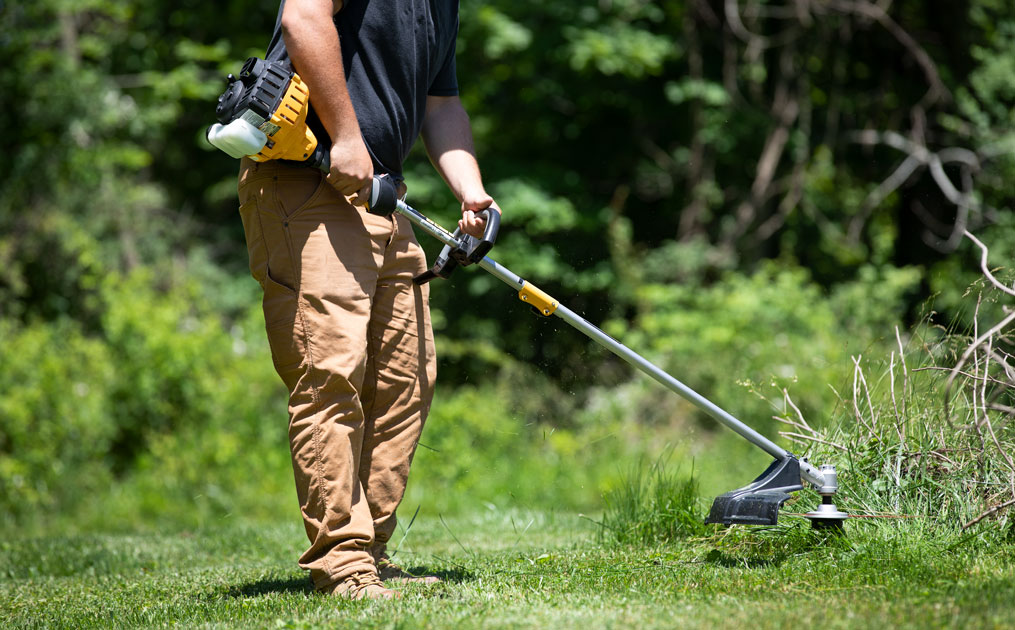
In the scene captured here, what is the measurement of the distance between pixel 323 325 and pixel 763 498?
1350 millimetres

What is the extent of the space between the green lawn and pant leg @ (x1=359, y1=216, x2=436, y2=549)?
1.12 ft

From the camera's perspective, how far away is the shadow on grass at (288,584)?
288 centimetres

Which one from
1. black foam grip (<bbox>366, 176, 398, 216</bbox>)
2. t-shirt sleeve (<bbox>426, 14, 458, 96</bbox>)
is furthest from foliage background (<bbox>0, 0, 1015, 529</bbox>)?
black foam grip (<bbox>366, 176, 398, 216</bbox>)

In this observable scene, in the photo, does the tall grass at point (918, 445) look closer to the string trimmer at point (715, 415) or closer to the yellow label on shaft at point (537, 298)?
the string trimmer at point (715, 415)

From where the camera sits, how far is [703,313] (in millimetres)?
8508

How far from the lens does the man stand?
2.63 m

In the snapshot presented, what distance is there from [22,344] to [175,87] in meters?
4.48

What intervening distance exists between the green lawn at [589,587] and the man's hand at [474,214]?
1.07 metres

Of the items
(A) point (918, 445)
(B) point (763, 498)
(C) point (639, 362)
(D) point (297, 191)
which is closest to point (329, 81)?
(D) point (297, 191)

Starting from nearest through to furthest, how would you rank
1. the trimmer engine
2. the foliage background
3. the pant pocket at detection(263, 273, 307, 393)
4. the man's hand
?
the trimmer engine
the pant pocket at detection(263, 273, 307, 393)
the man's hand
the foliage background

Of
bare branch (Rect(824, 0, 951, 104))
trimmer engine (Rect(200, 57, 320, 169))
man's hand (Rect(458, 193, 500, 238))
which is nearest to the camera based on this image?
trimmer engine (Rect(200, 57, 320, 169))

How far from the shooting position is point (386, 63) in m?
2.82

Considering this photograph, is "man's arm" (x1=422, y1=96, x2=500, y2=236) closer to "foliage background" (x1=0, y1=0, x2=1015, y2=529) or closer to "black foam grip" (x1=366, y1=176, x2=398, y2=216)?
"black foam grip" (x1=366, y1=176, x2=398, y2=216)

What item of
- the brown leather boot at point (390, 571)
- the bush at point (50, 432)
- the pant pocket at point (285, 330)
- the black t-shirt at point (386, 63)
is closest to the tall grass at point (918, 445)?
the brown leather boot at point (390, 571)
